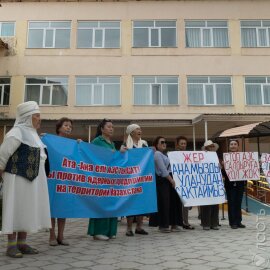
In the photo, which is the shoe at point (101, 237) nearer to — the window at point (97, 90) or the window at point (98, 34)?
the window at point (97, 90)

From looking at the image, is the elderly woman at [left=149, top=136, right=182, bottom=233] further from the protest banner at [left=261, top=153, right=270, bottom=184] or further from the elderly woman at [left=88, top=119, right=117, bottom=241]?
the protest banner at [left=261, top=153, right=270, bottom=184]

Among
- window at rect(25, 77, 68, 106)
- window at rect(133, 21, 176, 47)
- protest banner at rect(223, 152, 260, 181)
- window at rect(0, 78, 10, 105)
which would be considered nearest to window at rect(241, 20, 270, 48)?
window at rect(133, 21, 176, 47)

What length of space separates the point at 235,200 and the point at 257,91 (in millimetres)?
14071

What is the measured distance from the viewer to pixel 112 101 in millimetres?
19578

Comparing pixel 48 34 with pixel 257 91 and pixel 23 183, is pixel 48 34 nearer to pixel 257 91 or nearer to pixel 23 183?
pixel 257 91

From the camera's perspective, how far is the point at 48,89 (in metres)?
19.8

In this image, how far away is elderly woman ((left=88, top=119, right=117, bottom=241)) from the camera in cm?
557

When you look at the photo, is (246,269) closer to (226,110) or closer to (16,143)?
(16,143)

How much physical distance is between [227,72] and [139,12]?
600 centimetres

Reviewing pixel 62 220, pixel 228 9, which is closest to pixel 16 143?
pixel 62 220

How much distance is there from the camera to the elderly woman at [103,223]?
18.3 feet

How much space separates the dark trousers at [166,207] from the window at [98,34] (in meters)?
14.8

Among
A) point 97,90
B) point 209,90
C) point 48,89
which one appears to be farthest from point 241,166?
point 48,89

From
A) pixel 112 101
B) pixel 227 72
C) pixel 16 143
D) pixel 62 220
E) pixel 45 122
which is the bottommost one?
pixel 62 220
